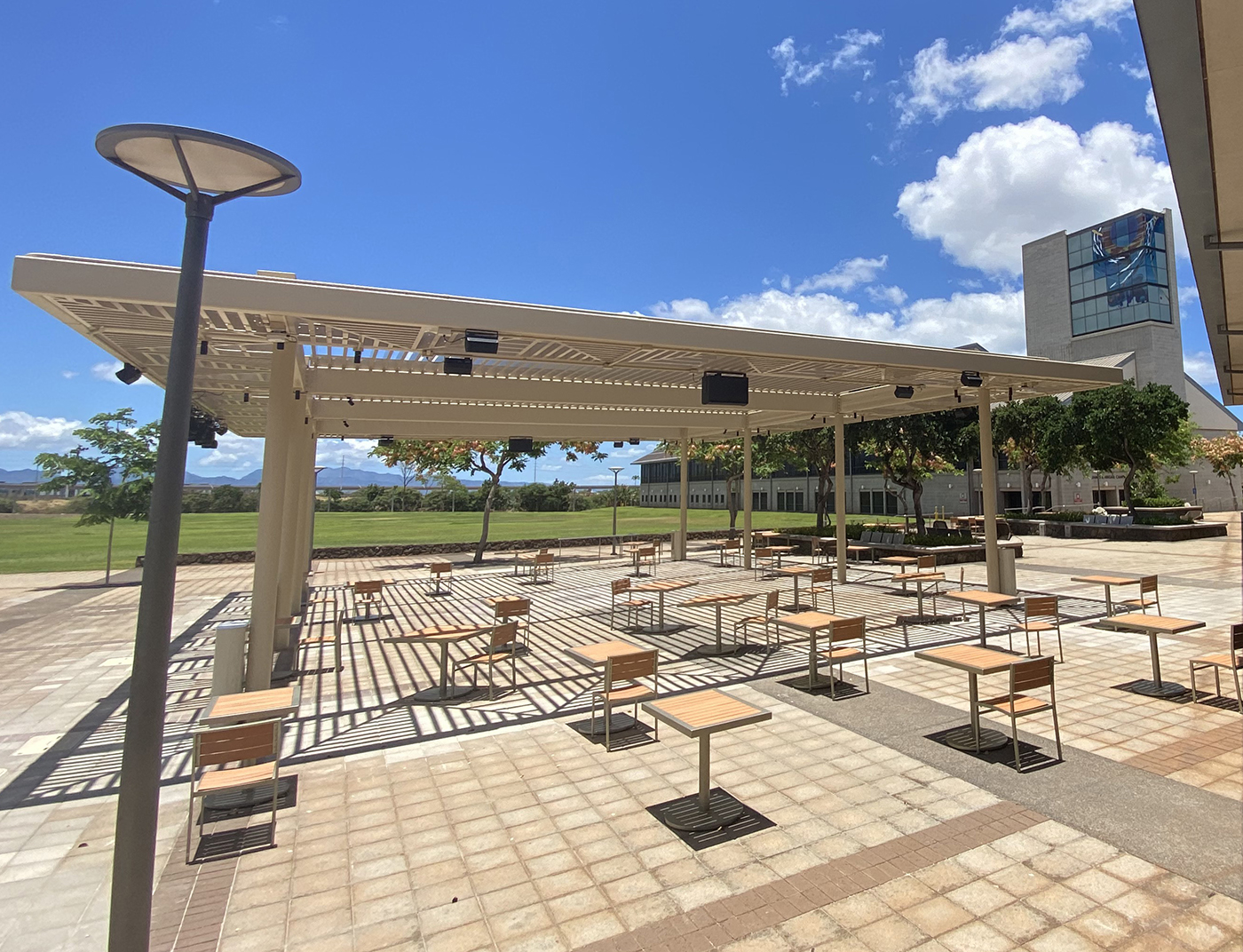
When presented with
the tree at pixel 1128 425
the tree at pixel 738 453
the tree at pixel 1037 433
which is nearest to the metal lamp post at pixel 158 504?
the tree at pixel 738 453

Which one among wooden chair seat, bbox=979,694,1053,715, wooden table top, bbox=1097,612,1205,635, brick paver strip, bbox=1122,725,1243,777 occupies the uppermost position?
wooden table top, bbox=1097,612,1205,635

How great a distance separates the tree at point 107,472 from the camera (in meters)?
17.0

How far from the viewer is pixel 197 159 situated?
95.4 inches

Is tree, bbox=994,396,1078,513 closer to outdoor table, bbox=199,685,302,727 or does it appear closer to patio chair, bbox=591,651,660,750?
patio chair, bbox=591,651,660,750

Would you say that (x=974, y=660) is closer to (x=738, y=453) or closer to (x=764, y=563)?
(x=764, y=563)

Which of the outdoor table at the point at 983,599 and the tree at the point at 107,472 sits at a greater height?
the tree at the point at 107,472

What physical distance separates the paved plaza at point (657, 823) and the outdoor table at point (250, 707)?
2.11ft

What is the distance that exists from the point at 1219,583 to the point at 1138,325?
5172 cm

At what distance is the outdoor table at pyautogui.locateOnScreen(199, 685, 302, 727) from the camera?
4.27m

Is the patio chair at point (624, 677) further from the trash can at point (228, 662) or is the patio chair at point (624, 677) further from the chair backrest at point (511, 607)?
the trash can at point (228, 662)

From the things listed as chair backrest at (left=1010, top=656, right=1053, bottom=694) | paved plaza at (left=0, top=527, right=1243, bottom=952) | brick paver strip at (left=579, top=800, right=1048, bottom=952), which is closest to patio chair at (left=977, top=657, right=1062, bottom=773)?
chair backrest at (left=1010, top=656, right=1053, bottom=694)

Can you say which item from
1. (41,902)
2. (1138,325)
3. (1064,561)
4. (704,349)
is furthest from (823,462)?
(1138,325)

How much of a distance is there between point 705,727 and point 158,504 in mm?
3111

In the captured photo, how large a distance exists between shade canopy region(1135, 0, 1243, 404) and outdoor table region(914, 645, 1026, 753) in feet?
11.0
